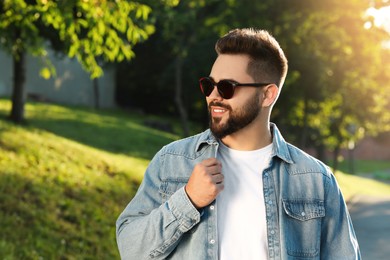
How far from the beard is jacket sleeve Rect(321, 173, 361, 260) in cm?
48

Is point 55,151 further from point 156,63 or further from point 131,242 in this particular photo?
point 156,63

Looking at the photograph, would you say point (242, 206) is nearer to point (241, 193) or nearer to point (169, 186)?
point (241, 193)

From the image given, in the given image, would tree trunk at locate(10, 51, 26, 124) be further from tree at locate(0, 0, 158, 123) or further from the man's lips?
the man's lips

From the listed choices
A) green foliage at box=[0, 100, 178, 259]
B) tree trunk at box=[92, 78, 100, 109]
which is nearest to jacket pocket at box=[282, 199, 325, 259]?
green foliage at box=[0, 100, 178, 259]

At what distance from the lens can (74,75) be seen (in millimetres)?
42250

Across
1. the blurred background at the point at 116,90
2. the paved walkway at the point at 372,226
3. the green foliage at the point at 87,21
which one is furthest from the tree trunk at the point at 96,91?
the green foliage at the point at 87,21

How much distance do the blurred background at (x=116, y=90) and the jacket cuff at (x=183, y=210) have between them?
6.63 meters

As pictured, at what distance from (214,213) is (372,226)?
15979mm

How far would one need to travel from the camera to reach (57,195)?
40.4 ft

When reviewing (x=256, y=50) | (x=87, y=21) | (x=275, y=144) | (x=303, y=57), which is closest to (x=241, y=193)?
(x=275, y=144)

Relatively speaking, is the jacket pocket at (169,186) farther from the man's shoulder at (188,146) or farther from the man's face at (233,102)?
the man's face at (233,102)

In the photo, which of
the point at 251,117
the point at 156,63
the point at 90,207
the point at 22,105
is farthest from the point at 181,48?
the point at 251,117

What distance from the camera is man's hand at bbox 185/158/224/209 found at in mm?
3020

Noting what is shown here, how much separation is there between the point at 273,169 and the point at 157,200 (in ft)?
1.73
